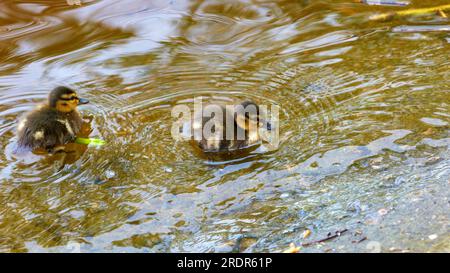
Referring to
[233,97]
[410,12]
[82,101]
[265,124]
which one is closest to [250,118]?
[265,124]

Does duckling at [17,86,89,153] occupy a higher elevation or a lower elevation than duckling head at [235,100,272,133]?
higher

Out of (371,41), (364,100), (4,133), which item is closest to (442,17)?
(371,41)

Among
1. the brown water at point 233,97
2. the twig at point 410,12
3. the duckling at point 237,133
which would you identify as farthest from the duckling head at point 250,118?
the twig at point 410,12

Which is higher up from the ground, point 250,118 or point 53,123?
point 53,123

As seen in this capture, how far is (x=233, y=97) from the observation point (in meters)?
3.78

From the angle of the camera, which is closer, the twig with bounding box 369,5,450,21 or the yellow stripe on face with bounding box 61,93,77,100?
the yellow stripe on face with bounding box 61,93,77,100

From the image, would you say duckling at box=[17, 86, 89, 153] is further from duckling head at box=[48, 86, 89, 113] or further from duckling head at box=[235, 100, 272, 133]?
duckling head at box=[235, 100, 272, 133]

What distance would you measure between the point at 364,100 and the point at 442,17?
144 cm

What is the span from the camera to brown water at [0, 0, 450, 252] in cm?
254

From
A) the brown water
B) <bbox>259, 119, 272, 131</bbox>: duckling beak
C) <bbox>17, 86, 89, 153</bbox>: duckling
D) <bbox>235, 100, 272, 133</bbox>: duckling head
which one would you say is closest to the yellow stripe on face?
<bbox>17, 86, 89, 153</bbox>: duckling

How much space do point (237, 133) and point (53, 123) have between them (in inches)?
42.1

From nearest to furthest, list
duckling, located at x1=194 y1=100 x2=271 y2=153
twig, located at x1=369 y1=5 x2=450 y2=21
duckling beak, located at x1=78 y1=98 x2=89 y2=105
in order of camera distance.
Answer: duckling, located at x1=194 y1=100 x2=271 y2=153, duckling beak, located at x1=78 y1=98 x2=89 y2=105, twig, located at x1=369 y1=5 x2=450 y2=21

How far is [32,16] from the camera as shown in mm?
5305

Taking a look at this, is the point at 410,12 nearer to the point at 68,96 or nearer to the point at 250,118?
Result: the point at 250,118
